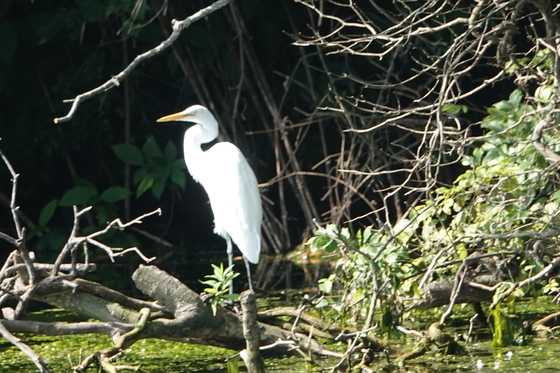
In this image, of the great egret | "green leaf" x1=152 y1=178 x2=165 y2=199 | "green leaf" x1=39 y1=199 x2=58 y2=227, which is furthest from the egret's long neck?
"green leaf" x1=39 y1=199 x2=58 y2=227

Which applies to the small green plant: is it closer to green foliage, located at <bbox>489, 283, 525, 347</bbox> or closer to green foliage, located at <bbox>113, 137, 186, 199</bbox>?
green foliage, located at <bbox>489, 283, 525, 347</bbox>

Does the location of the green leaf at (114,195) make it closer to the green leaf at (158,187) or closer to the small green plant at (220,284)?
the green leaf at (158,187)

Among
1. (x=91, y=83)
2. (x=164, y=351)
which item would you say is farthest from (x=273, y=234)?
(x=164, y=351)

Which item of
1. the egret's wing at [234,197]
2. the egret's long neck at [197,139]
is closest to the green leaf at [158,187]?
the egret's long neck at [197,139]

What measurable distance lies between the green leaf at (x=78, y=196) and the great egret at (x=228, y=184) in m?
2.69

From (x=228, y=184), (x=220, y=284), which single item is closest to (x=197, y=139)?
(x=228, y=184)

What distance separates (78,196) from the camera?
8.13 m

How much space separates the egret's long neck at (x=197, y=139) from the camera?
18.4 ft

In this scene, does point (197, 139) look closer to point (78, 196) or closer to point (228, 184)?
point (228, 184)

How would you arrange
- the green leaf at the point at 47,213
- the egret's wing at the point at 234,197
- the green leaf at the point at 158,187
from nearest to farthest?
the egret's wing at the point at 234,197
the green leaf at the point at 158,187
the green leaf at the point at 47,213

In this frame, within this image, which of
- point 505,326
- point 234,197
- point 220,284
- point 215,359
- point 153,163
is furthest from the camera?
point 153,163

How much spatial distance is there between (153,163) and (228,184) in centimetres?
304

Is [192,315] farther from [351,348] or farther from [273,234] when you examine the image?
[273,234]

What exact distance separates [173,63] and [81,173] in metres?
2.09
